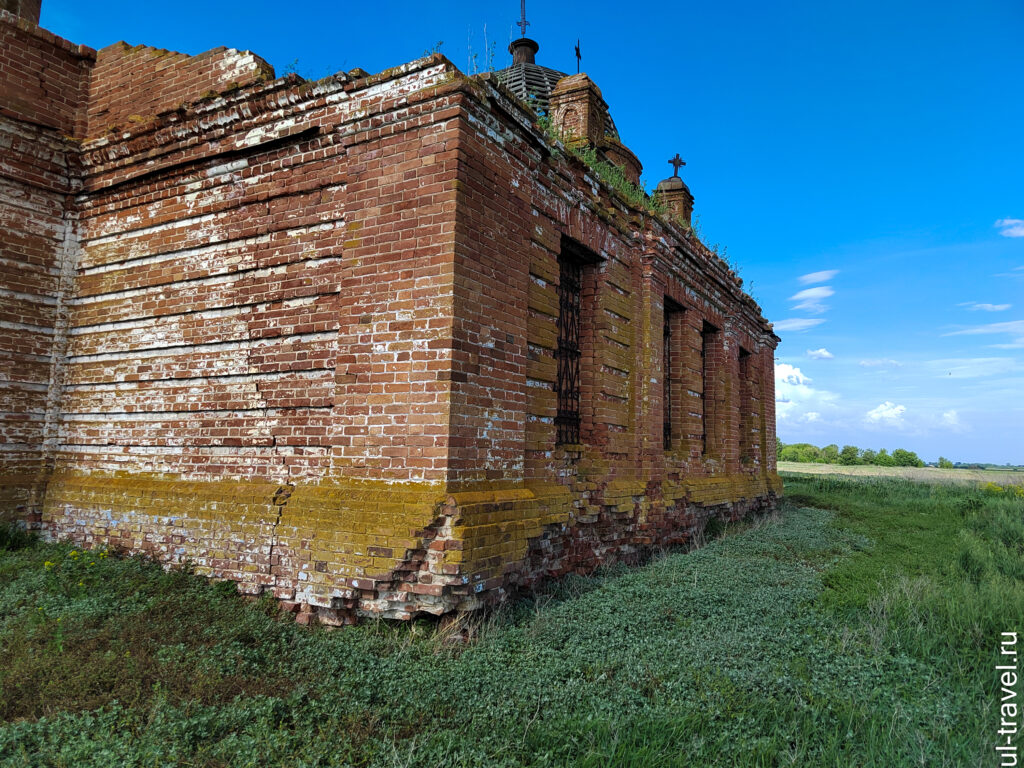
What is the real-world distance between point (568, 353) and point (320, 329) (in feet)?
9.45

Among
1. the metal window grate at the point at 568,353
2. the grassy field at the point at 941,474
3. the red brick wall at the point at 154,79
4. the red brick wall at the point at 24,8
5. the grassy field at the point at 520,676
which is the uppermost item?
the red brick wall at the point at 24,8

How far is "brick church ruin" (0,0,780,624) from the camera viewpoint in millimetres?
4848

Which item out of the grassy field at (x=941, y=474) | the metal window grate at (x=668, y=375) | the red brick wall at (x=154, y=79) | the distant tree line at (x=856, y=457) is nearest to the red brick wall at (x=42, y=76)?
the red brick wall at (x=154, y=79)

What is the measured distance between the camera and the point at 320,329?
5.39 meters

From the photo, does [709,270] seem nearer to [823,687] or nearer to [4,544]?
[823,687]

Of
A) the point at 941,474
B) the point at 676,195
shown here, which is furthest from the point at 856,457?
the point at 676,195

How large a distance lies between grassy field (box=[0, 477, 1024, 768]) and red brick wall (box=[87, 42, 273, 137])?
492 centimetres

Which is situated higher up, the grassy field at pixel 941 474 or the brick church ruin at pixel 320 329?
the brick church ruin at pixel 320 329

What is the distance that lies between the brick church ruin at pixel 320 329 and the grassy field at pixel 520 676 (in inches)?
22.5

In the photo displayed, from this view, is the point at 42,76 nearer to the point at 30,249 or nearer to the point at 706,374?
the point at 30,249

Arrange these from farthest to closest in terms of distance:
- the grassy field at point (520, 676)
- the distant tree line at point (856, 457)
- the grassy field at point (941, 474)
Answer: the distant tree line at point (856, 457)
the grassy field at point (941, 474)
the grassy field at point (520, 676)

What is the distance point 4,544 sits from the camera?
651 cm

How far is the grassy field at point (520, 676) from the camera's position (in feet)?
10.2

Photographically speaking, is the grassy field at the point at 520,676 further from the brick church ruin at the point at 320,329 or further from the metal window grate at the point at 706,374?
the metal window grate at the point at 706,374
